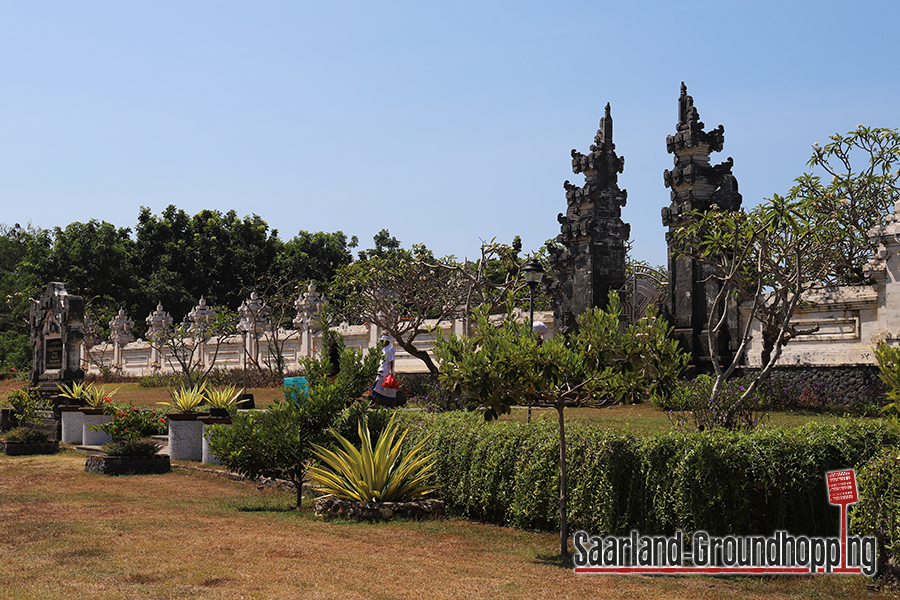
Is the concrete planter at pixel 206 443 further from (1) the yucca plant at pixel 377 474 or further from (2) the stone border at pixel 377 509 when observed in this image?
(2) the stone border at pixel 377 509

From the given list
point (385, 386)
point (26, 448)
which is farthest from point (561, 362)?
point (26, 448)

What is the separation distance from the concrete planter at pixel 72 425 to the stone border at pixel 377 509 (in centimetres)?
1118

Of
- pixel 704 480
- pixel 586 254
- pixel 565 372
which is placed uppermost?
pixel 586 254

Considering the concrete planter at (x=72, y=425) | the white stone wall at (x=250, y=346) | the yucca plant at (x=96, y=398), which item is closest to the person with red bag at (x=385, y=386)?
the white stone wall at (x=250, y=346)

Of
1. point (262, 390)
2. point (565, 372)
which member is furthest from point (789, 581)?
point (262, 390)

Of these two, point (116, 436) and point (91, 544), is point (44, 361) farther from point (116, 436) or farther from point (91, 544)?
point (91, 544)

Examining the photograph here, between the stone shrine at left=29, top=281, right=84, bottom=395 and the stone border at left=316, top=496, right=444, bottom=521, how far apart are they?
1717cm

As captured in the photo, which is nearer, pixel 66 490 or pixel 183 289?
pixel 66 490

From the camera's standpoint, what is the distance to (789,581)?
694 cm

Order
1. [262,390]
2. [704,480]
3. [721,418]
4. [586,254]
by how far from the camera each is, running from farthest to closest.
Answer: [262,390]
[586,254]
[721,418]
[704,480]

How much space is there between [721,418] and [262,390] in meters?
24.2

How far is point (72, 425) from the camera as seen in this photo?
19.0 m

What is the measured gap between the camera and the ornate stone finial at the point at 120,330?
1982 inches

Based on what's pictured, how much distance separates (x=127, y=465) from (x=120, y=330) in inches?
1591
